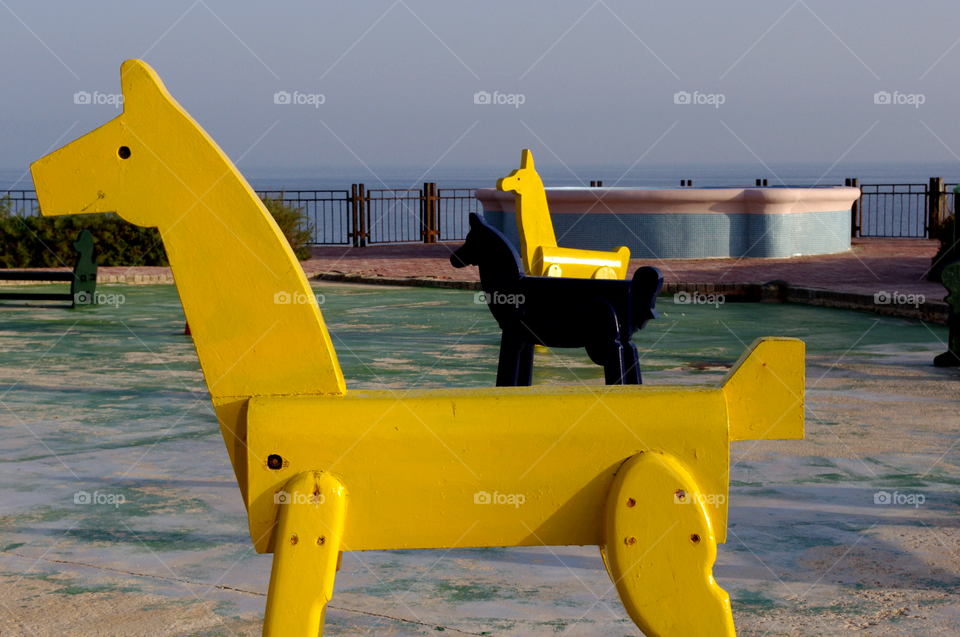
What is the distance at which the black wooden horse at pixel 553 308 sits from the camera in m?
Result: 5.03

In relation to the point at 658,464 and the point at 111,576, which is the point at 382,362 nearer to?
the point at 111,576

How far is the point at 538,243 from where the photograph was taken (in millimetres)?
6258

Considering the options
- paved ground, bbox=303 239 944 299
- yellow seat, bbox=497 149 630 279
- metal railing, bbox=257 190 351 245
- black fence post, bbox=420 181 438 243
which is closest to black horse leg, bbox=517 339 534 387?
yellow seat, bbox=497 149 630 279

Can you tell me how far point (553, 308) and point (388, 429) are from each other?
306cm

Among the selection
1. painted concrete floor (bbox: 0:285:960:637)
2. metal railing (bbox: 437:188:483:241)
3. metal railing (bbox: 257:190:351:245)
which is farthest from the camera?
metal railing (bbox: 437:188:483:241)

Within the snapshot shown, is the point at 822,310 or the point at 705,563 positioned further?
the point at 822,310

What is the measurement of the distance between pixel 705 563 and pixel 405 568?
139 cm

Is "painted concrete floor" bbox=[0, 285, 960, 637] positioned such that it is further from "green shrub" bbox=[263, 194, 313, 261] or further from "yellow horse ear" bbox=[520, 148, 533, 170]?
"green shrub" bbox=[263, 194, 313, 261]

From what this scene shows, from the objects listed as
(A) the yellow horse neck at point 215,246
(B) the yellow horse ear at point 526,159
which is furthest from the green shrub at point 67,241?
(A) the yellow horse neck at point 215,246

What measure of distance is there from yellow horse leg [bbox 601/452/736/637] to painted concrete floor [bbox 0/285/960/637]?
715 millimetres

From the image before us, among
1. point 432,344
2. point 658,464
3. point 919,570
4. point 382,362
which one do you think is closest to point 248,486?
point 658,464

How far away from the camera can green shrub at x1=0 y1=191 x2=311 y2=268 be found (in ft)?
52.3

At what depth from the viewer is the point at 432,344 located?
830 centimetres

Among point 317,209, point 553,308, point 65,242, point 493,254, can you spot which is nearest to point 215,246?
point 493,254
